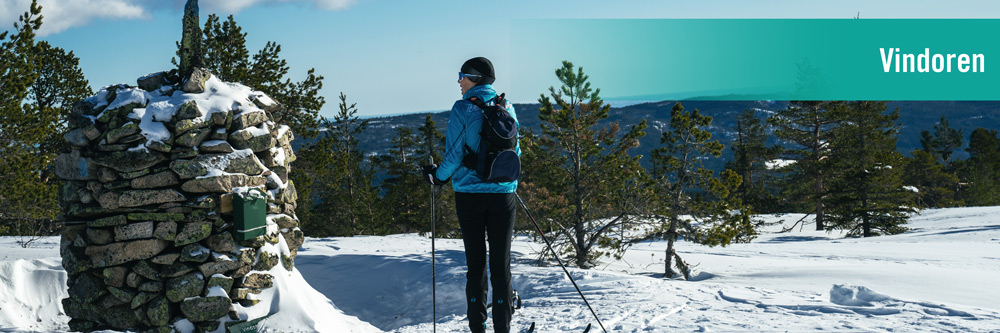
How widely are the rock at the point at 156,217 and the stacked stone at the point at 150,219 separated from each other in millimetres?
10

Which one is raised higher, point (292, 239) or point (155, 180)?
A: point (155, 180)

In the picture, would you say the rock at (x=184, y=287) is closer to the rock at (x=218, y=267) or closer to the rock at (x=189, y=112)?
the rock at (x=218, y=267)

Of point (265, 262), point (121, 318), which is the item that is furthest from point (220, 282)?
point (121, 318)

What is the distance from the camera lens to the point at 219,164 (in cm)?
654

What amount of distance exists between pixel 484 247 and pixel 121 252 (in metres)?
4.09

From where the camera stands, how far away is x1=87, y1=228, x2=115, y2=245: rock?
632cm

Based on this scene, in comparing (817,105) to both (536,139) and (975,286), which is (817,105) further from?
(975,286)

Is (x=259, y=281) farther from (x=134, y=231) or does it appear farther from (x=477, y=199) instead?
(x=477, y=199)

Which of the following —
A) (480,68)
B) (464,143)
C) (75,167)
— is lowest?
(75,167)

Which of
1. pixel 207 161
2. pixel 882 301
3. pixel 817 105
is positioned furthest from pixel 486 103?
pixel 817 105

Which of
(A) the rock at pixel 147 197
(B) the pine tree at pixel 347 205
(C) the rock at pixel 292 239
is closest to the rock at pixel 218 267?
(A) the rock at pixel 147 197

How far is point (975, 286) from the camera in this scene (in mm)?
8234

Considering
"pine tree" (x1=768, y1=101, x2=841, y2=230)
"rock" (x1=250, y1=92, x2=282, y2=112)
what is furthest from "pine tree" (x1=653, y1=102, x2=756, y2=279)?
"pine tree" (x1=768, y1=101, x2=841, y2=230)

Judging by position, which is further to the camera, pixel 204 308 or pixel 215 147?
pixel 215 147
